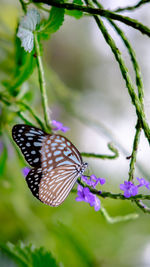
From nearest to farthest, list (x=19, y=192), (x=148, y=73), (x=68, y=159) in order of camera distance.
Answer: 1. (x=68, y=159)
2. (x=19, y=192)
3. (x=148, y=73)

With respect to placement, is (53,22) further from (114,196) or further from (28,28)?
(114,196)

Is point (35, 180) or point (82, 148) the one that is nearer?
point (35, 180)

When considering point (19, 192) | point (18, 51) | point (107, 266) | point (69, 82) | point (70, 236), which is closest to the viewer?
point (18, 51)

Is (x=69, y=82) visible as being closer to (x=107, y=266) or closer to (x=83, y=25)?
(x=83, y=25)

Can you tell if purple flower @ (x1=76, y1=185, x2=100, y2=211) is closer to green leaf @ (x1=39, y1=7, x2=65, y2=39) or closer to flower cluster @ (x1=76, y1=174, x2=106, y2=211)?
flower cluster @ (x1=76, y1=174, x2=106, y2=211)

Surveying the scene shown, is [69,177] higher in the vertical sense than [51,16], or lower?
lower

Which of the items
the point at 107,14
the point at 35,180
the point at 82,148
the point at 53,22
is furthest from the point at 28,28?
the point at 82,148

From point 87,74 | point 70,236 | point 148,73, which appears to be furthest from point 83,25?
point 70,236
